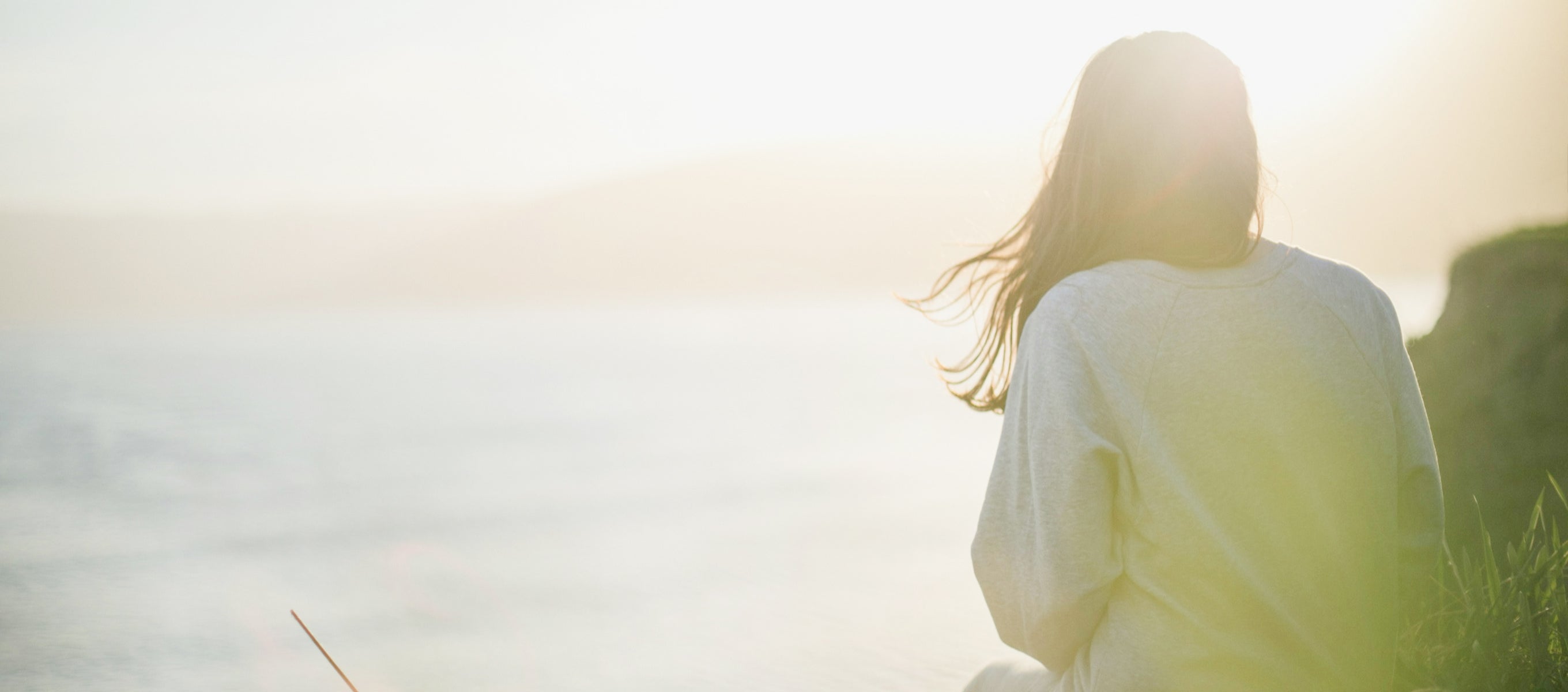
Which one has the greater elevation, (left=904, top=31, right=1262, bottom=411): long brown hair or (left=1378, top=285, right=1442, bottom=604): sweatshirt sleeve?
(left=904, top=31, right=1262, bottom=411): long brown hair

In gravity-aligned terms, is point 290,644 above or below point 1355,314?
below

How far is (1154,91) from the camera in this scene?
3.86 feet

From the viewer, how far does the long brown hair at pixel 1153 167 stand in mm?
1154

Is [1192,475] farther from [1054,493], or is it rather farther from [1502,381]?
[1502,381]

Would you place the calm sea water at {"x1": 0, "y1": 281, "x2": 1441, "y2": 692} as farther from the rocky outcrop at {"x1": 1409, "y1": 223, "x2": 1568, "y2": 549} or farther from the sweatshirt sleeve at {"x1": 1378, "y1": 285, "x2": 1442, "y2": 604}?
the sweatshirt sleeve at {"x1": 1378, "y1": 285, "x2": 1442, "y2": 604}

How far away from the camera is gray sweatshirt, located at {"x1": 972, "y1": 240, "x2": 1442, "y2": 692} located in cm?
107

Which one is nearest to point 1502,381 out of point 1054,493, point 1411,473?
point 1411,473

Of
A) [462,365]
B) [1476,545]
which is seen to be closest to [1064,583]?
[1476,545]

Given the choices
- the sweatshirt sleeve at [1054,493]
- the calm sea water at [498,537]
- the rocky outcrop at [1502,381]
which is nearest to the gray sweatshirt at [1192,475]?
the sweatshirt sleeve at [1054,493]

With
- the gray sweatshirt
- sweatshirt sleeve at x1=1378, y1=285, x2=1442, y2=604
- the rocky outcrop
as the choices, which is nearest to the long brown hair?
the gray sweatshirt

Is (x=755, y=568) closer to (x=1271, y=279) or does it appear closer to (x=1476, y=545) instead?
(x=1476, y=545)

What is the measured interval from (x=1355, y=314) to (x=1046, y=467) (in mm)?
390

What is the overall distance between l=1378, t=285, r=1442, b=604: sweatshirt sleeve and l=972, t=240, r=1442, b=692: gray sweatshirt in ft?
0.08

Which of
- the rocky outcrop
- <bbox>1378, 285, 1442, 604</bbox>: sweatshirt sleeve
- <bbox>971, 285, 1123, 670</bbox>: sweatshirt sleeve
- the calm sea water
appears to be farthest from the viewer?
the calm sea water
